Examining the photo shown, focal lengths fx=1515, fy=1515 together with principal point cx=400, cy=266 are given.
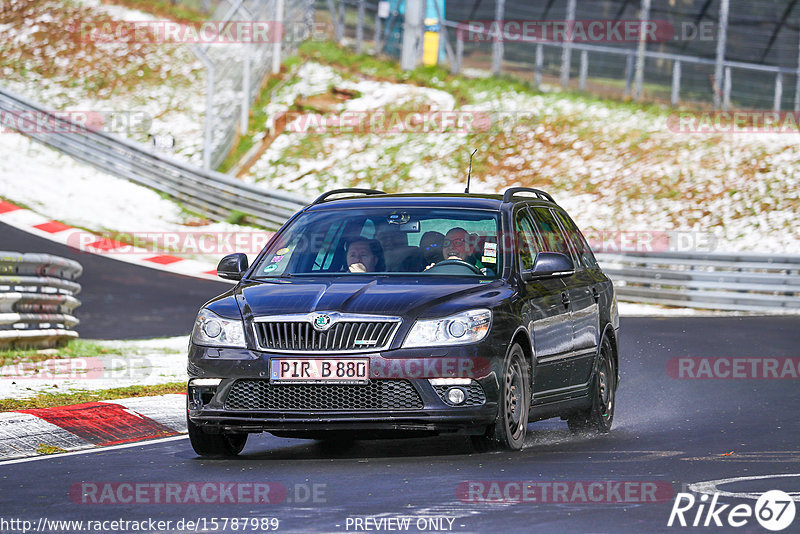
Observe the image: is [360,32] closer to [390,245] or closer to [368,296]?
[390,245]

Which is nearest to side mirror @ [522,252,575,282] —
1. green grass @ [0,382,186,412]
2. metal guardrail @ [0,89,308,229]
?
green grass @ [0,382,186,412]

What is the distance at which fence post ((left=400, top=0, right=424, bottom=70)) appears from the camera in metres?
36.5

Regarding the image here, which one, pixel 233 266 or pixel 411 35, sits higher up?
pixel 233 266

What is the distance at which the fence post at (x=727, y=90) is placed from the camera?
3250 centimetres

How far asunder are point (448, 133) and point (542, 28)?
3.56 m

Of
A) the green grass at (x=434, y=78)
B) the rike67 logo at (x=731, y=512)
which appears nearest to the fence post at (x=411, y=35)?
the green grass at (x=434, y=78)

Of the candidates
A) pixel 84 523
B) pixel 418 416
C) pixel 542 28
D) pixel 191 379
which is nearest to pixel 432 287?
pixel 418 416

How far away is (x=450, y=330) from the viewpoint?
8.76 meters

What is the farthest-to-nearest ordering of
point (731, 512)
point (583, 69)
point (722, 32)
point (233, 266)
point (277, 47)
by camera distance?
point (277, 47)
point (583, 69)
point (722, 32)
point (233, 266)
point (731, 512)

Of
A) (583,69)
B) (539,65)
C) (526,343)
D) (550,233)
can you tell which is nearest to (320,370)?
(526,343)

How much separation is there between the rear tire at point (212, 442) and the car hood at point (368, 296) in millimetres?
796

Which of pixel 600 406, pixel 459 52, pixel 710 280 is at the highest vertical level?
pixel 459 52

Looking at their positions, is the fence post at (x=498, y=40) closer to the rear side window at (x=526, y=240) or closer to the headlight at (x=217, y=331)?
the rear side window at (x=526, y=240)

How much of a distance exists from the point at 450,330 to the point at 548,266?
3.66 feet
